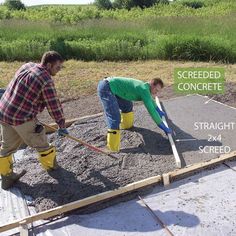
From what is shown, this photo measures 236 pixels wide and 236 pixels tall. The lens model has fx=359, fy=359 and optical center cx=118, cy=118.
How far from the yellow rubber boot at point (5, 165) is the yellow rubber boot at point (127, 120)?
198cm

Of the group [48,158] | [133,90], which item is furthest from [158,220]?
[133,90]

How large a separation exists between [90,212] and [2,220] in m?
0.89

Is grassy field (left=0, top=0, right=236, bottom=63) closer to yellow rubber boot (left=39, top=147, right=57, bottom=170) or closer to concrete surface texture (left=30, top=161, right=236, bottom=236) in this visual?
concrete surface texture (left=30, top=161, right=236, bottom=236)

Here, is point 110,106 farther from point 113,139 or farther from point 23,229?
point 23,229

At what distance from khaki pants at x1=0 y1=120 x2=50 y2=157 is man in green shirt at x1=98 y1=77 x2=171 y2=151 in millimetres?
1056

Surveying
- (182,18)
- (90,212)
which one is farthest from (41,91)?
(182,18)

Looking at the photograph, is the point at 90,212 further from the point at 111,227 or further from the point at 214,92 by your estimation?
the point at 214,92

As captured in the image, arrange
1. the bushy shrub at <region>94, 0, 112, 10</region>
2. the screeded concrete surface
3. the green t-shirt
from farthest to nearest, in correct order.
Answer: the bushy shrub at <region>94, 0, 112, 10</region>
the screeded concrete surface
the green t-shirt

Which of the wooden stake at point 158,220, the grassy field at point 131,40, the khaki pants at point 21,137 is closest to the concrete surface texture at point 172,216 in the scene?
the wooden stake at point 158,220

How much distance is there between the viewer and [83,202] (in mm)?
Result: 3697

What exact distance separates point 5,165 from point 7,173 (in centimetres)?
10

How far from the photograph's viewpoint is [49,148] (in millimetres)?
4055

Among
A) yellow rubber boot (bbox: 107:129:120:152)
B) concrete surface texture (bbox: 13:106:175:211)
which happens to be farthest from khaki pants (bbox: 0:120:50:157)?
yellow rubber boot (bbox: 107:129:120:152)

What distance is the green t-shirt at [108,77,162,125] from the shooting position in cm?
466
